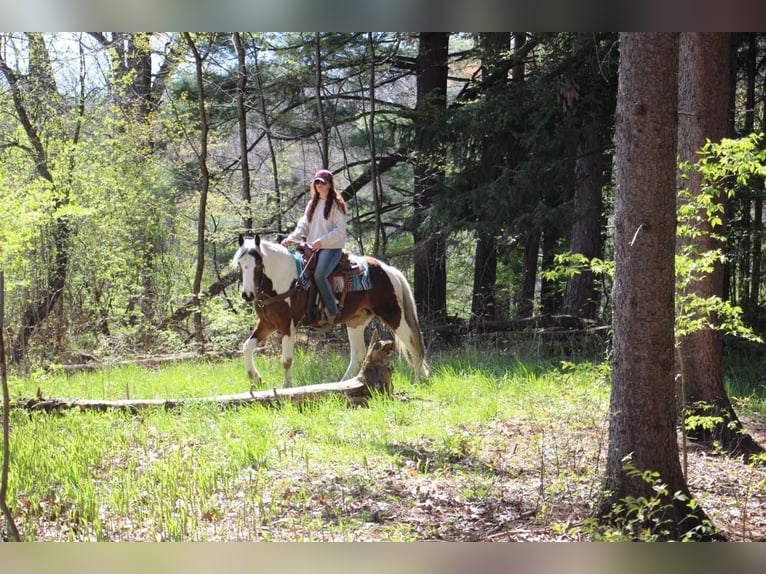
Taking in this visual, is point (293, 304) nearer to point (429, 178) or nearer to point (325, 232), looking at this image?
point (325, 232)

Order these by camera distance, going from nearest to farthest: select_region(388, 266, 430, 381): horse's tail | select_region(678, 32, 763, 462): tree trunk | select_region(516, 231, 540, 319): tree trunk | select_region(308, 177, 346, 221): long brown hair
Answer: select_region(678, 32, 763, 462): tree trunk < select_region(308, 177, 346, 221): long brown hair < select_region(388, 266, 430, 381): horse's tail < select_region(516, 231, 540, 319): tree trunk

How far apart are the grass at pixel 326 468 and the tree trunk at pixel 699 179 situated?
63 centimetres

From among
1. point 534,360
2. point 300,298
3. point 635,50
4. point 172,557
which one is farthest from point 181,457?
point 534,360

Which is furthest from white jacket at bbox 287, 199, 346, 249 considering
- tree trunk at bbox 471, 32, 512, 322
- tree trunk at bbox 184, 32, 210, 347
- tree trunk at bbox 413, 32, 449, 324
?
tree trunk at bbox 184, 32, 210, 347

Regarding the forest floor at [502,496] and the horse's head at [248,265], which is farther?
the horse's head at [248,265]

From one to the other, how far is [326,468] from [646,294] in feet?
6.60

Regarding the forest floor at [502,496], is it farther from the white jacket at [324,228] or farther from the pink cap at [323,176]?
the pink cap at [323,176]

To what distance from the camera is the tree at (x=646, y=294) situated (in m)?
2.96

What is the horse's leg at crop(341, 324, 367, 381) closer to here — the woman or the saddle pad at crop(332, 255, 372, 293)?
the saddle pad at crop(332, 255, 372, 293)

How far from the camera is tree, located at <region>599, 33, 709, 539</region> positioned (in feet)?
9.71

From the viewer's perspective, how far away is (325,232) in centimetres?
612

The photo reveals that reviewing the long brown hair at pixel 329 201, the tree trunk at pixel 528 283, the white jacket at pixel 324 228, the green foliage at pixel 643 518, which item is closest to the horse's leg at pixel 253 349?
the white jacket at pixel 324 228

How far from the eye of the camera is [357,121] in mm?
11109

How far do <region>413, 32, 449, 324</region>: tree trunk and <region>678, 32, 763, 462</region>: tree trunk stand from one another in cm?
422
